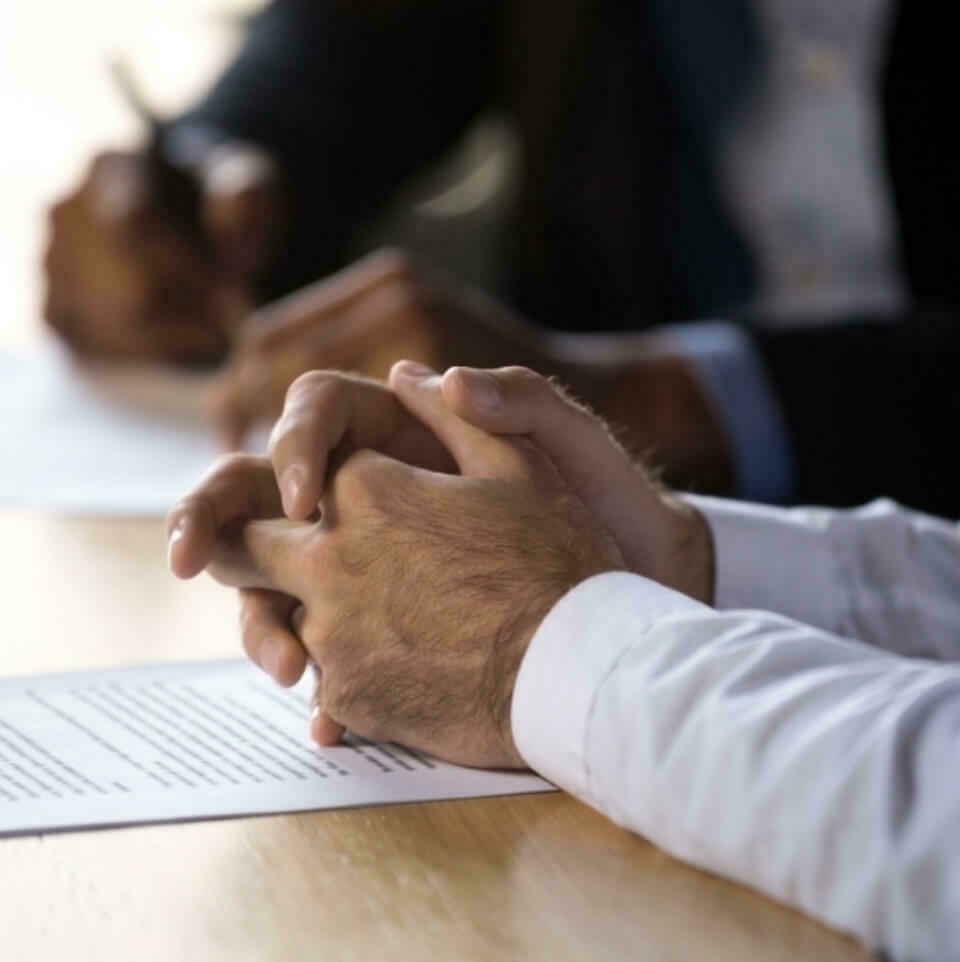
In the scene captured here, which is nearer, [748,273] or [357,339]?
[357,339]

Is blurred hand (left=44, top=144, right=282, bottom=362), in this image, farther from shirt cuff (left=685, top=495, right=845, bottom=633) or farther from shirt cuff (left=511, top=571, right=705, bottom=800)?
shirt cuff (left=511, top=571, right=705, bottom=800)

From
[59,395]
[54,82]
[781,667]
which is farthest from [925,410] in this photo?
[54,82]

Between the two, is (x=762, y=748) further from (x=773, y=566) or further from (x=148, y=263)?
(x=148, y=263)

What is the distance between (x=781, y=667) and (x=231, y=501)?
0.74 feet

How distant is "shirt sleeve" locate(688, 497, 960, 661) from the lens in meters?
0.58

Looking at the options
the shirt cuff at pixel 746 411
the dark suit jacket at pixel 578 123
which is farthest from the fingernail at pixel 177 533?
the dark suit jacket at pixel 578 123

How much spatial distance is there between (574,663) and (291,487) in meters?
0.13

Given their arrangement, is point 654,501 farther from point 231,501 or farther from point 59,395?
point 59,395

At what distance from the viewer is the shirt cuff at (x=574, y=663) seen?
16.6 inches

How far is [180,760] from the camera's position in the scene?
461mm

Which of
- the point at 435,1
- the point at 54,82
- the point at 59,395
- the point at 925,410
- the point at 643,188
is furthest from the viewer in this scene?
the point at 54,82

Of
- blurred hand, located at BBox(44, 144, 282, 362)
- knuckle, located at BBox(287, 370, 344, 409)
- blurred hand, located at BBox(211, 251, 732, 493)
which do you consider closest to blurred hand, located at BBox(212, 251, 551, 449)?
blurred hand, located at BBox(211, 251, 732, 493)

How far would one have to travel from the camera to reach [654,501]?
0.54 meters

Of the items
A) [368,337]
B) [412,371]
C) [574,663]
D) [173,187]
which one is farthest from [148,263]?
[574,663]
